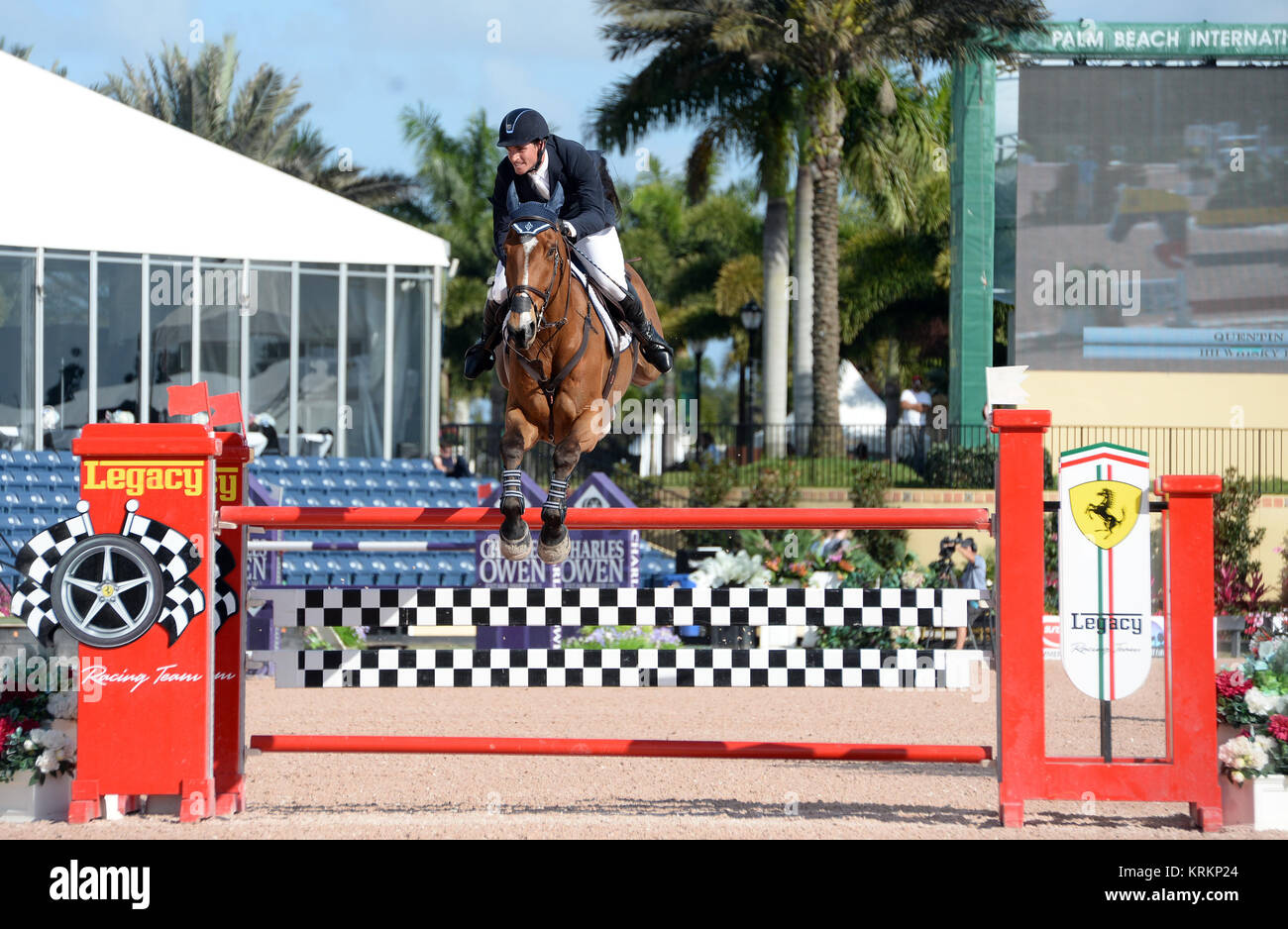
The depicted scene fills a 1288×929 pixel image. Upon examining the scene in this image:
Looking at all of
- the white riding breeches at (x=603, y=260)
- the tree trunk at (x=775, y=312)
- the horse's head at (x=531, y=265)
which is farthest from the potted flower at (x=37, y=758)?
→ the tree trunk at (x=775, y=312)

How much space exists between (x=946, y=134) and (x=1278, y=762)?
76.6 ft

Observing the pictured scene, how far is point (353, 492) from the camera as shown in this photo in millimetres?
20109

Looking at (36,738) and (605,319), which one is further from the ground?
(605,319)

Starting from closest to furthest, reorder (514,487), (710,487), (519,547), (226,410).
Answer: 1. (519,547)
2. (514,487)
3. (226,410)
4. (710,487)

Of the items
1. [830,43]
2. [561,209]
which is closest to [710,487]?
[830,43]

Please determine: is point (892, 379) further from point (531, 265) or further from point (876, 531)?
point (531, 265)

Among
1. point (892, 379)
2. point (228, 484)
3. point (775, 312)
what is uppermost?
point (775, 312)

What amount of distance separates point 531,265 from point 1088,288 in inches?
871

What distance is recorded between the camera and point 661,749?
6121 millimetres

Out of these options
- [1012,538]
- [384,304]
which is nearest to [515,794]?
[1012,538]

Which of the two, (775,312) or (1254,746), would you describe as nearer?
(1254,746)

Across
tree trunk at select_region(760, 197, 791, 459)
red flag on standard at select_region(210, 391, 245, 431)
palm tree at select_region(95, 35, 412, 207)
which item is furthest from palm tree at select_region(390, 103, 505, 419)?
red flag on standard at select_region(210, 391, 245, 431)

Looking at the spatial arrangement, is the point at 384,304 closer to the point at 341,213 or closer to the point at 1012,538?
the point at 341,213

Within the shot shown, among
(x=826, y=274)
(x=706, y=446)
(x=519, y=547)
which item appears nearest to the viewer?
(x=519, y=547)
